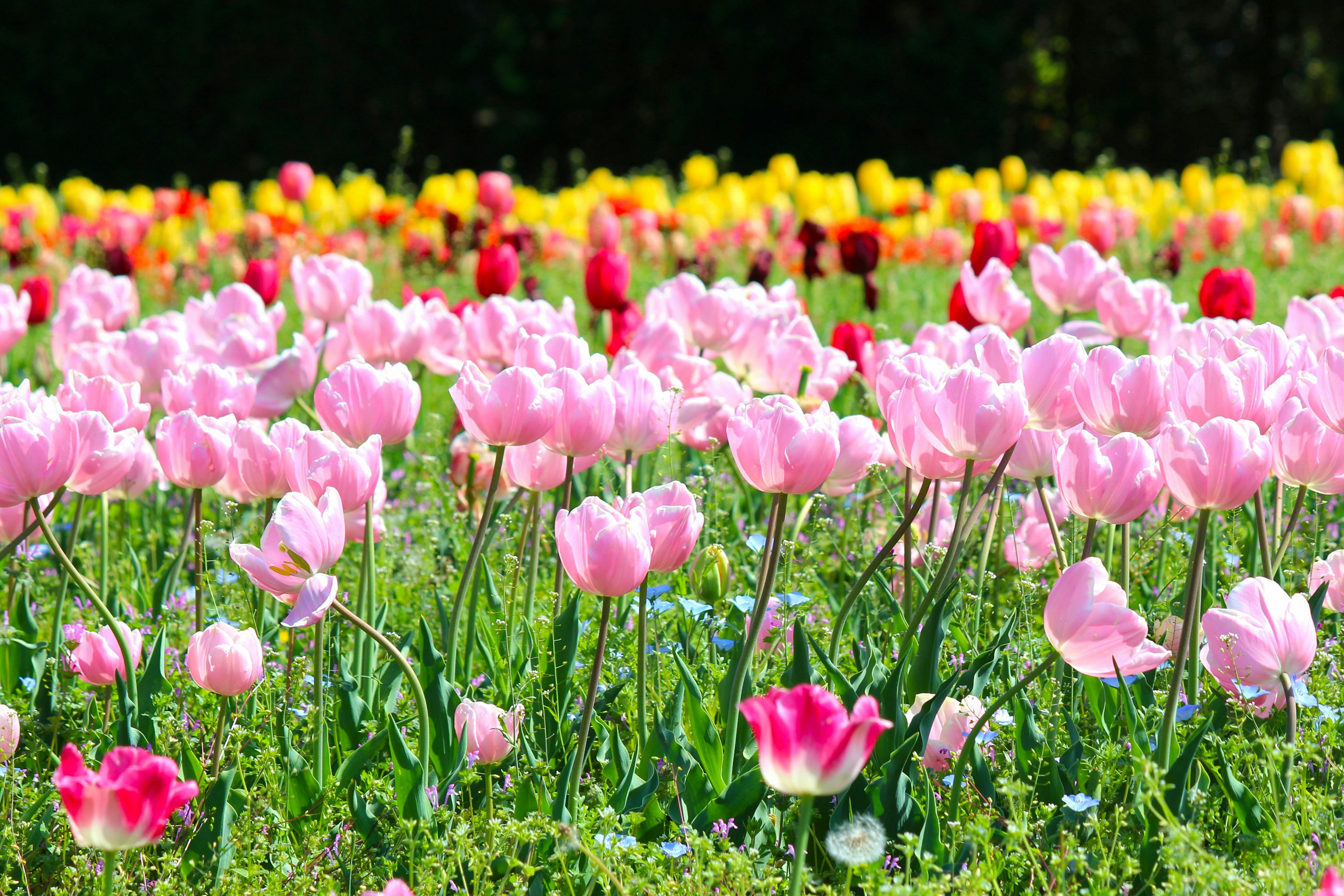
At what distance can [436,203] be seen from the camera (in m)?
6.56

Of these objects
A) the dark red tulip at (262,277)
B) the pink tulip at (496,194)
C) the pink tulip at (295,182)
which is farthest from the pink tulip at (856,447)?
the pink tulip at (295,182)

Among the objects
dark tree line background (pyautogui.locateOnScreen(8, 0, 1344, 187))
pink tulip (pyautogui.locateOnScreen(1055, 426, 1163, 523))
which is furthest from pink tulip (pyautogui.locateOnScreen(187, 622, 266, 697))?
dark tree line background (pyautogui.locateOnScreen(8, 0, 1344, 187))

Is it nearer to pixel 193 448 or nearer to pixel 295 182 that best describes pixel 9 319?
pixel 193 448

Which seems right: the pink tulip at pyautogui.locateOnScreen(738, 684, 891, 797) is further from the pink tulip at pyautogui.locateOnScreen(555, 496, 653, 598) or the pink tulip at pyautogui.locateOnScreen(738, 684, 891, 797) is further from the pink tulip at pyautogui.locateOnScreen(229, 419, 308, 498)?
the pink tulip at pyautogui.locateOnScreen(229, 419, 308, 498)

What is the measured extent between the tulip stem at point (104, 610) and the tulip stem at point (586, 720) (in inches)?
23.7

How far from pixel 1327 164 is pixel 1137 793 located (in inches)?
296

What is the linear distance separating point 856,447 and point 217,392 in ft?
3.37

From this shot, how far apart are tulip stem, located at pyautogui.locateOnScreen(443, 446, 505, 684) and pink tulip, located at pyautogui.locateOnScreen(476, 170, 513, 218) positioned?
394cm

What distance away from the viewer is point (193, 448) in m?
1.89

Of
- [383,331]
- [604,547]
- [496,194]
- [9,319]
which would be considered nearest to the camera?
[604,547]

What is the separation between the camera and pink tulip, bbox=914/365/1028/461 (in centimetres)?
160

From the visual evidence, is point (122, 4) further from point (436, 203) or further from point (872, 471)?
point (872, 471)

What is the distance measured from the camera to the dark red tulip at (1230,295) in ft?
9.28

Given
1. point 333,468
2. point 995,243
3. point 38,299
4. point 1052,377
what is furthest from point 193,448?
point 995,243
